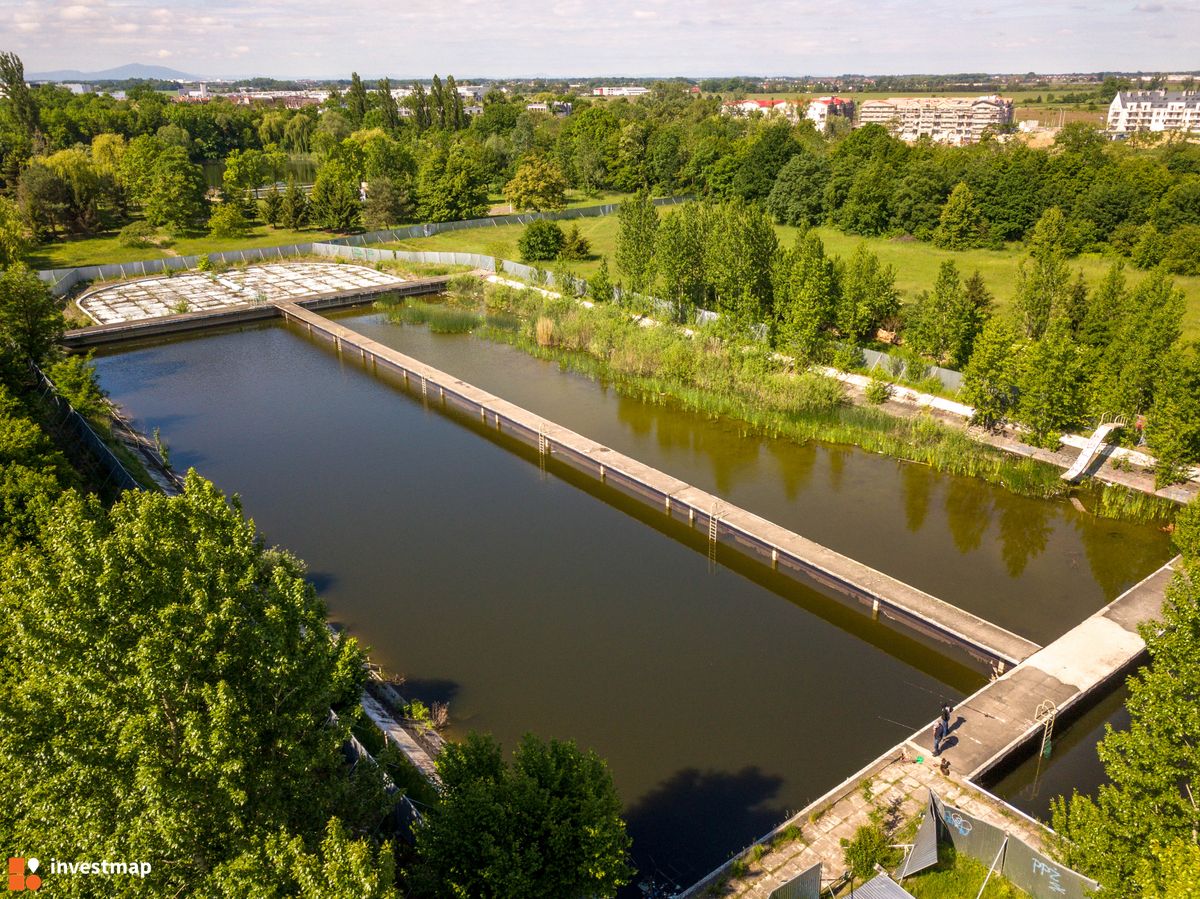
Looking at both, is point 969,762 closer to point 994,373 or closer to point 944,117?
point 994,373

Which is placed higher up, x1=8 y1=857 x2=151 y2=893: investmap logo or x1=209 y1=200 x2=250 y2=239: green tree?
x1=209 y1=200 x2=250 y2=239: green tree

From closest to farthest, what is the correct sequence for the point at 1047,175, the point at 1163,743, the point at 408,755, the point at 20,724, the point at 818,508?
the point at 20,724
the point at 1163,743
the point at 408,755
the point at 818,508
the point at 1047,175

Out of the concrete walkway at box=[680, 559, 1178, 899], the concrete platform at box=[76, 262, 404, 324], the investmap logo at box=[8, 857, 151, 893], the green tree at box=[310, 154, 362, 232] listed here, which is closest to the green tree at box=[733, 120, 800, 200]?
the green tree at box=[310, 154, 362, 232]

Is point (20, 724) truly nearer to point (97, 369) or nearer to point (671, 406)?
point (671, 406)

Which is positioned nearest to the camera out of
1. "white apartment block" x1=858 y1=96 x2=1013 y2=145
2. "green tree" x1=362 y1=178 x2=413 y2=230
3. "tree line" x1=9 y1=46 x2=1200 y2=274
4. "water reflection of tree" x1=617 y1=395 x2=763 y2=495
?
"water reflection of tree" x1=617 y1=395 x2=763 y2=495

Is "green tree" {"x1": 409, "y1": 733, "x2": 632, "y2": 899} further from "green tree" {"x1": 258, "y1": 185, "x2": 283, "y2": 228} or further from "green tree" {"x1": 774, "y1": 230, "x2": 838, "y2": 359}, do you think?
"green tree" {"x1": 258, "y1": 185, "x2": 283, "y2": 228}

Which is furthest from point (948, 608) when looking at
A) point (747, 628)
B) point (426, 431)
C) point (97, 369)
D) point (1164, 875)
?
point (97, 369)

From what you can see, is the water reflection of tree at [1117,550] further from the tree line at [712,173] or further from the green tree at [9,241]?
the green tree at [9,241]
